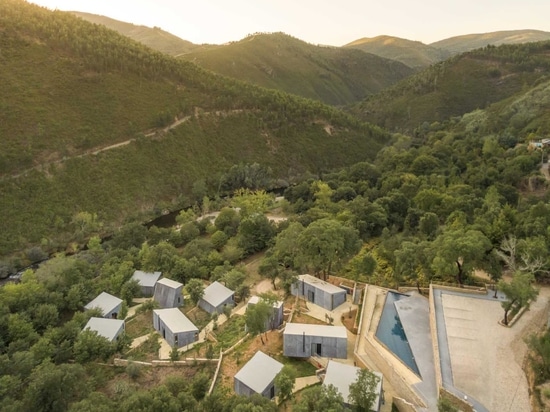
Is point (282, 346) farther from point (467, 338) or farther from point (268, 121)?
point (268, 121)

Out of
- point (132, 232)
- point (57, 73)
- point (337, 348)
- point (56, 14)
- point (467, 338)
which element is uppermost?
point (56, 14)

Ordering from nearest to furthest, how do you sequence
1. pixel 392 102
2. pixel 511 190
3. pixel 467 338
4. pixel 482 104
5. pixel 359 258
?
pixel 467 338 → pixel 359 258 → pixel 511 190 → pixel 482 104 → pixel 392 102

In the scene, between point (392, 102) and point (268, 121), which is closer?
point (268, 121)

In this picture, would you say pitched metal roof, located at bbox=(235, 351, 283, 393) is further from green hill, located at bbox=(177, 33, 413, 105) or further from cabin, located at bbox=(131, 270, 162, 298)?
green hill, located at bbox=(177, 33, 413, 105)

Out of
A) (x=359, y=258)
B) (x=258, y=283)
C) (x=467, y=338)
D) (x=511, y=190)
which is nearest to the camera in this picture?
(x=467, y=338)

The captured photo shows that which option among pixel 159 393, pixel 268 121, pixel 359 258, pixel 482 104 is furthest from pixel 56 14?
pixel 482 104

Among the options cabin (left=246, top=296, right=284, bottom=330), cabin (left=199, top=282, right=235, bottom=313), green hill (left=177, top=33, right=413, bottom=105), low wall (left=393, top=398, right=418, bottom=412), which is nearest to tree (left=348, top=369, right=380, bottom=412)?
low wall (left=393, top=398, right=418, bottom=412)

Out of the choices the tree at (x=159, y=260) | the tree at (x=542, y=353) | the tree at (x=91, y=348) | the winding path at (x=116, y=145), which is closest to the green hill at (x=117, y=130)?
the winding path at (x=116, y=145)
